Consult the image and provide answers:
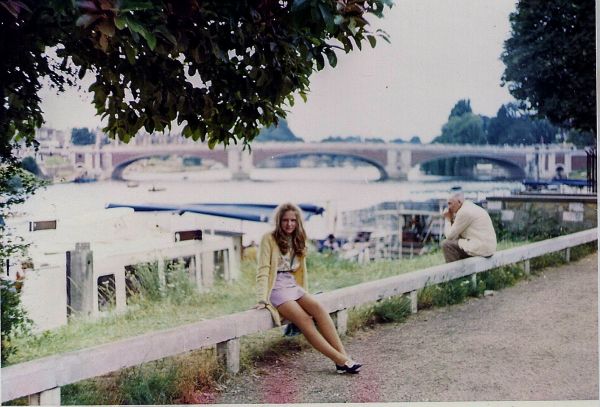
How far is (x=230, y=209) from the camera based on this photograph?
3664mm

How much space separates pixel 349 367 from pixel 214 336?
26.6 inches

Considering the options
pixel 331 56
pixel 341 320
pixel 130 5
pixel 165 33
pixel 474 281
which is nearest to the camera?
pixel 130 5

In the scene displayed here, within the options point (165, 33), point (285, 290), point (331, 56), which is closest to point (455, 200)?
point (285, 290)

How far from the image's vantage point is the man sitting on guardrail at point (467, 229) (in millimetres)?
3762

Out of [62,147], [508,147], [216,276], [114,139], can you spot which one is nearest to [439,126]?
[508,147]

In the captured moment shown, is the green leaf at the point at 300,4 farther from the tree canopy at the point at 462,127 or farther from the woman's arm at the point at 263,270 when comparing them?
the tree canopy at the point at 462,127

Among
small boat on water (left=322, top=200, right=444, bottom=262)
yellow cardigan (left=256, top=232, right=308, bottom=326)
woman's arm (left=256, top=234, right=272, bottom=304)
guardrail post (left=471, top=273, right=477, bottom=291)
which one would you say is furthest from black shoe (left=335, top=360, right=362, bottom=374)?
guardrail post (left=471, top=273, right=477, bottom=291)

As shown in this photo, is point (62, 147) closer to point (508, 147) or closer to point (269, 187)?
point (269, 187)

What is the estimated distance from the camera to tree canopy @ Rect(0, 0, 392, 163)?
2.85m

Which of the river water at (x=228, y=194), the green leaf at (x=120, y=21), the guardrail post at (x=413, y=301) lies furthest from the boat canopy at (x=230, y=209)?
the green leaf at (x=120, y=21)

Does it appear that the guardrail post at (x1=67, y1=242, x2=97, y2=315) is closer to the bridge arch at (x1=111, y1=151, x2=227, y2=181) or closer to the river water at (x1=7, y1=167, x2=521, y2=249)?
the river water at (x1=7, y1=167, x2=521, y2=249)

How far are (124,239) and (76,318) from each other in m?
0.44

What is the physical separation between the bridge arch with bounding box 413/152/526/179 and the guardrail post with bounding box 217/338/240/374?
135 cm

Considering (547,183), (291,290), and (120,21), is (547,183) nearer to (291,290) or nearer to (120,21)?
(291,290)
